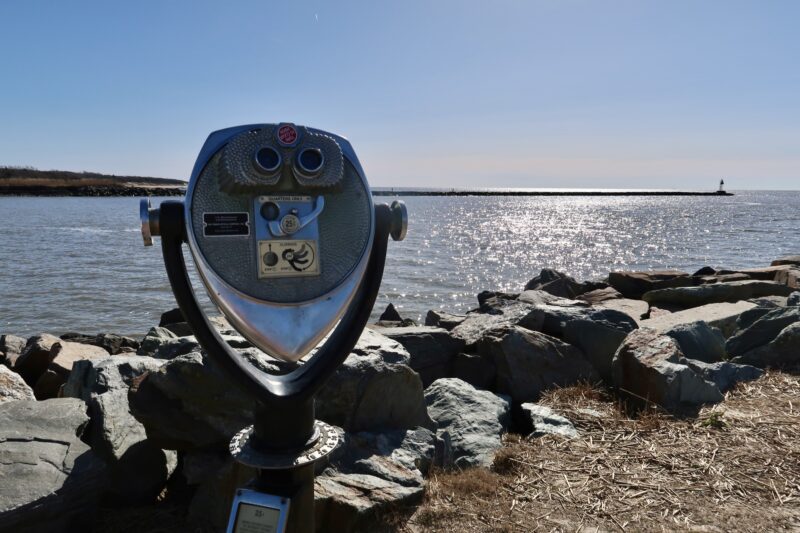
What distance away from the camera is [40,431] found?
129 inches

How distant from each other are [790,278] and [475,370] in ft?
32.3

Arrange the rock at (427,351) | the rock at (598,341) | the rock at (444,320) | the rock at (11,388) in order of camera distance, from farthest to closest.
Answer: the rock at (444,320), the rock at (427,351), the rock at (598,341), the rock at (11,388)

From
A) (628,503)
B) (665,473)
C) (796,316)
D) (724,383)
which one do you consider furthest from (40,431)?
(796,316)

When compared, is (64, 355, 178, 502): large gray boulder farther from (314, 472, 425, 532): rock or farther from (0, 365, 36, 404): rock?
(314, 472, 425, 532): rock

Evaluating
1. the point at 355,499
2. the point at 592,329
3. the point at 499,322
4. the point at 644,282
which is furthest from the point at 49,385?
the point at 644,282

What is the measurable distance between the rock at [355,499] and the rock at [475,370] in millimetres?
2268

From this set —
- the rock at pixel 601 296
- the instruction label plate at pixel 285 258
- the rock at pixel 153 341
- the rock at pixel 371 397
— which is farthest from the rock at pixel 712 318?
the rock at pixel 601 296

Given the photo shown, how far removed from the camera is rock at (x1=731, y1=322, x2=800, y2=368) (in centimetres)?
520

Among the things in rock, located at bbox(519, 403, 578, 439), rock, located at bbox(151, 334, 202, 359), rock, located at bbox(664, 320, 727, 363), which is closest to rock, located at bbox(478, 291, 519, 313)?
rock, located at bbox(664, 320, 727, 363)

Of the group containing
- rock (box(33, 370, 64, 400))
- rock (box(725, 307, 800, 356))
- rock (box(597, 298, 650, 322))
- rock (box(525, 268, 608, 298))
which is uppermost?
rock (box(725, 307, 800, 356))

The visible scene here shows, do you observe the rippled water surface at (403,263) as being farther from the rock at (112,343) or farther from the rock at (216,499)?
the rock at (216,499)

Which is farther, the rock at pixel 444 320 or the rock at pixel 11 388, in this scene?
the rock at pixel 444 320

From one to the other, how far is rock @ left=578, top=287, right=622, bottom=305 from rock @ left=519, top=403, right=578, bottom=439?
9466mm

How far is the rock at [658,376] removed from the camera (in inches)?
165
